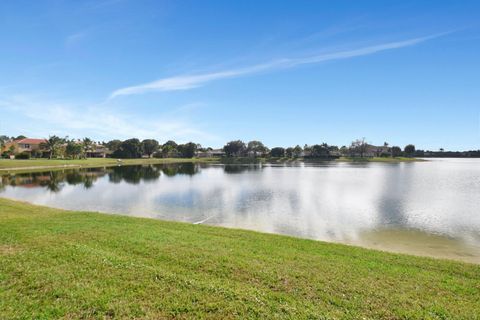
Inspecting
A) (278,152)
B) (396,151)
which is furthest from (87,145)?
(396,151)

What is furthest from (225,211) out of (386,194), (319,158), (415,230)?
(319,158)

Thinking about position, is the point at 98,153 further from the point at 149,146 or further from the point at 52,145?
the point at 52,145

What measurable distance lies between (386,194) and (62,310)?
32277mm

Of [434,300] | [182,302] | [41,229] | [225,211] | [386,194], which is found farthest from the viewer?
[386,194]

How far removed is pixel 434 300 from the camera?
263 inches

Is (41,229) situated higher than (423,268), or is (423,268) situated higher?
(41,229)

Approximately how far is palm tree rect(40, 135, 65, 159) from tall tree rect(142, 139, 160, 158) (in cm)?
4211

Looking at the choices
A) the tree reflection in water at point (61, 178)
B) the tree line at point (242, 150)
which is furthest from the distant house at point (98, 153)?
the tree reflection in water at point (61, 178)

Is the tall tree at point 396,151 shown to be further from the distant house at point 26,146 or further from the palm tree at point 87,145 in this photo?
the distant house at point 26,146

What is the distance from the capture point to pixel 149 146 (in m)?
145

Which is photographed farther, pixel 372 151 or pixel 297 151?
pixel 372 151

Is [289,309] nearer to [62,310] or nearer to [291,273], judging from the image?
[291,273]

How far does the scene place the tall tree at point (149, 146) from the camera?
14462cm

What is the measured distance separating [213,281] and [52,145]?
116031mm
